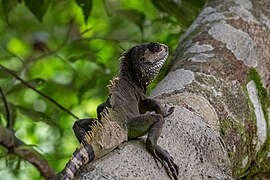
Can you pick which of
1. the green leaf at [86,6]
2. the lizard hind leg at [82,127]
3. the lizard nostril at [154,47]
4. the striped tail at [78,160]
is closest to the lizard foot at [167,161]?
the striped tail at [78,160]

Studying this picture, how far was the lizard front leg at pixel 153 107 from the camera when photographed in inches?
88.7

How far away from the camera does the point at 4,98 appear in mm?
3123

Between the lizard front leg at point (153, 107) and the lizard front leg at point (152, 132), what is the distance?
0.02 meters

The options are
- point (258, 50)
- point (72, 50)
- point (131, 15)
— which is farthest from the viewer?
point (72, 50)

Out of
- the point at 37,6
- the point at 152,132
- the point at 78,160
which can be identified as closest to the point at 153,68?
the point at 152,132

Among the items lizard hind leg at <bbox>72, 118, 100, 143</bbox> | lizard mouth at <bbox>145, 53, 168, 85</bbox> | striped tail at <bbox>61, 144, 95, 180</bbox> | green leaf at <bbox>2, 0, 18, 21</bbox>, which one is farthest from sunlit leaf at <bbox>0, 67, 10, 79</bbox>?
striped tail at <bbox>61, 144, 95, 180</bbox>

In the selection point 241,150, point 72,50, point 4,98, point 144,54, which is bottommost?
point 72,50

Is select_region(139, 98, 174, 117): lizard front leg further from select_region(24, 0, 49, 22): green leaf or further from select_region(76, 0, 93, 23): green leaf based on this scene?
select_region(24, 0, 49, 22): green leaf

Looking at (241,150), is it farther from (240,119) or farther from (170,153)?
(170,153)

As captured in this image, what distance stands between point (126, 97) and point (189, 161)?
634 mm

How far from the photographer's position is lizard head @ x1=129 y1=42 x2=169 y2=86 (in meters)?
2.73

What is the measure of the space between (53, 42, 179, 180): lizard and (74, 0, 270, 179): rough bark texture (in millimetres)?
38

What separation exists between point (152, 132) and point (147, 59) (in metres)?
0.70

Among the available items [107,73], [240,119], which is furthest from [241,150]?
[107,73]
